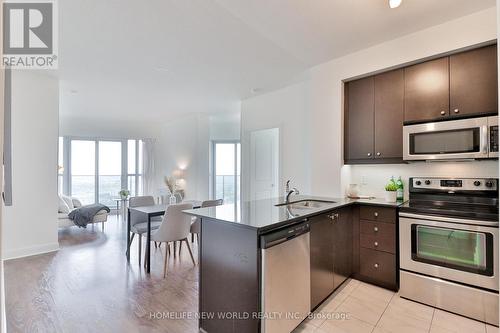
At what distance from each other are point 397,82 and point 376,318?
243 cm

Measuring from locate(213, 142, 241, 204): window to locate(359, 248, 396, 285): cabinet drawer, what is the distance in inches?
203

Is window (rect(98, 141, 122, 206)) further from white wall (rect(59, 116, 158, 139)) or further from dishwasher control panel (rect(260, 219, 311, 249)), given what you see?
dishwasher control panel (rect(260, 219, 311, 249))

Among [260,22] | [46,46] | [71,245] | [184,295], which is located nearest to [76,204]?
[71,245]

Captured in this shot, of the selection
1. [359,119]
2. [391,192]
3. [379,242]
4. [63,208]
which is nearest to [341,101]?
[359,119]

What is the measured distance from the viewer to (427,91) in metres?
2.75

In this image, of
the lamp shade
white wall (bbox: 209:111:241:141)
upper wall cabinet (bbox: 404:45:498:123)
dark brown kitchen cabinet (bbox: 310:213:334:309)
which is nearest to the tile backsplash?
upper wall cabinet (bbox: 404:45:498:123)

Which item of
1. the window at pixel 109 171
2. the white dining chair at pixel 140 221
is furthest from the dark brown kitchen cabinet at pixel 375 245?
the window at pixel 109 171

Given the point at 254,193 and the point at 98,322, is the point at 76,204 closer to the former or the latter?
the point at 254,193

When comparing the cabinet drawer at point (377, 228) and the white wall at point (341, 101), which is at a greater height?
the white wall at point (341, 101)

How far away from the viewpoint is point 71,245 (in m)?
4.47

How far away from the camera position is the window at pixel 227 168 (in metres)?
7.80

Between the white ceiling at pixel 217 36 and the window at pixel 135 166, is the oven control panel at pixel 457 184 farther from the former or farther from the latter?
the window at pixel 135 166

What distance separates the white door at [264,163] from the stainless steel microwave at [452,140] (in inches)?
101

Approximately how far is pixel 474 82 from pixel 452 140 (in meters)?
0.56
